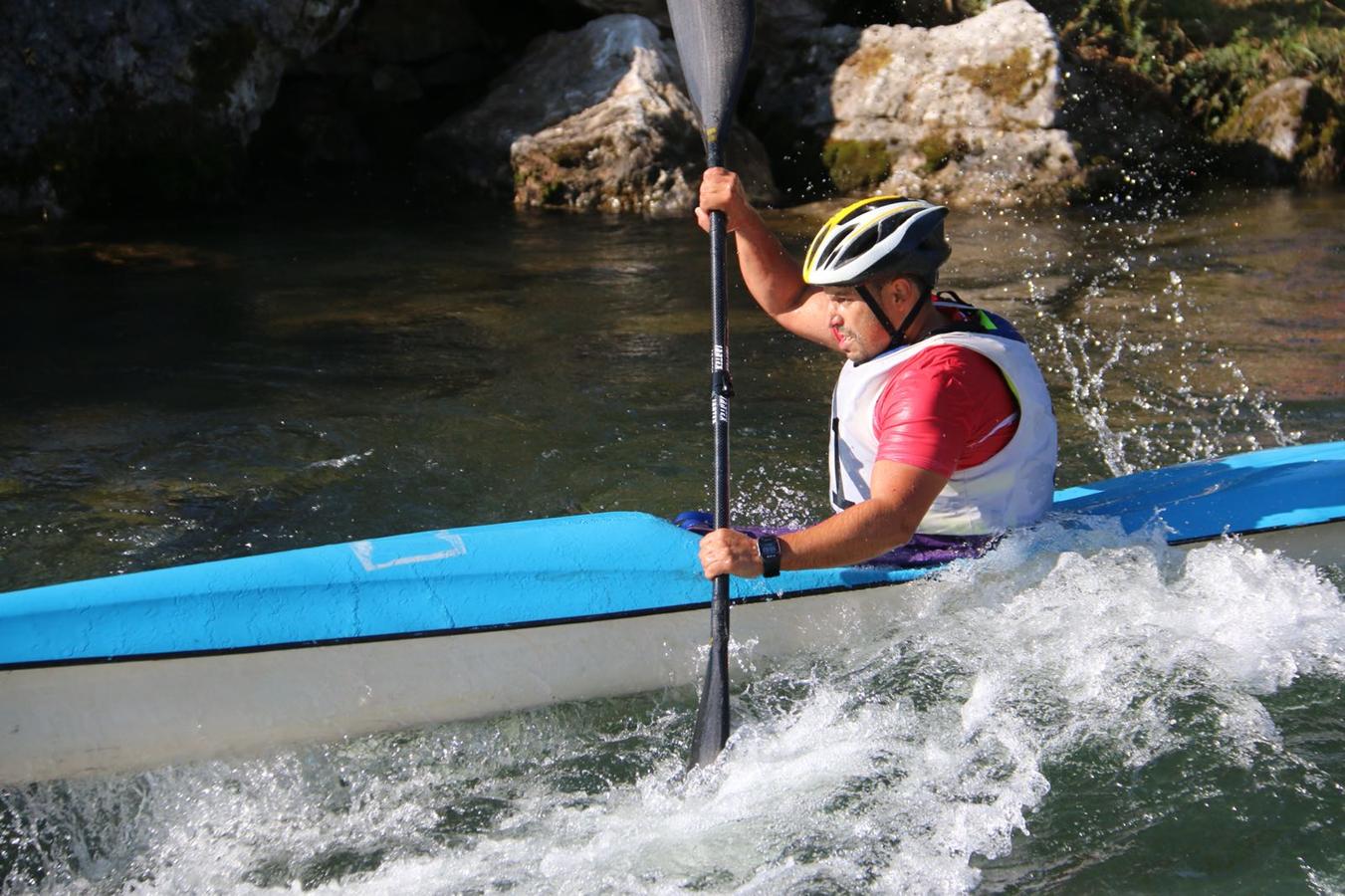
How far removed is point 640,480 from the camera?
5137 mm

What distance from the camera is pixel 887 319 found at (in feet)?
11.0

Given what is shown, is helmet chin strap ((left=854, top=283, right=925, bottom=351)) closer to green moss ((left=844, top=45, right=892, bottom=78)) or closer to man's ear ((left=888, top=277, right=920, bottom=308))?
man's ear ((left=888, top=277, right=920, bottom=308))

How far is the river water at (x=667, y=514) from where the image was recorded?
3.08 m

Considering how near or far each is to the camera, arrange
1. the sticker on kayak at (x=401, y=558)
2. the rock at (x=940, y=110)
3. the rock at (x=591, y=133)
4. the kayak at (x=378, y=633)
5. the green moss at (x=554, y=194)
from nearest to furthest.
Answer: the kayak at (x=378, y=633) → the sticker on kayak at (x=401, y=558) → the rock at (x=591, y=133) → the green moss at (x=554, y=194) → the rock at (x=940, y=110)

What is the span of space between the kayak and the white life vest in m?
0.19

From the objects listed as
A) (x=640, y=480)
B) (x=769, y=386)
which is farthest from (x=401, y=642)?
(x=769, y=386)

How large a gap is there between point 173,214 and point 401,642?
6.70 meters

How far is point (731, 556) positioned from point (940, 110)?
25.1 feet

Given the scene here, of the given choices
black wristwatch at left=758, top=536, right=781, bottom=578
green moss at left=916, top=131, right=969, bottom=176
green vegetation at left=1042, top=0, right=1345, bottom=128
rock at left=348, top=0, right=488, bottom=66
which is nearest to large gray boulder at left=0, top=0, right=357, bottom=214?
rock at left=348, top=0, right=488, bottom=66

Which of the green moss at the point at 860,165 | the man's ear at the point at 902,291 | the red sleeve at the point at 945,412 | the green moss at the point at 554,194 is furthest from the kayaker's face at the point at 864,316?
the green moss at the point at 860,165

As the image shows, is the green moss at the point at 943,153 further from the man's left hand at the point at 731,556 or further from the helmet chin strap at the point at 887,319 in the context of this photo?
the man's left hand at the point at 731,556

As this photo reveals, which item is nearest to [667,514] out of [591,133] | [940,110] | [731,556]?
[731,556]

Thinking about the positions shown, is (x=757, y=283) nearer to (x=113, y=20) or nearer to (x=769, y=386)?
(x=769, y=386)

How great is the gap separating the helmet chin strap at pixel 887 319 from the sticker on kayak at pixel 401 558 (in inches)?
46.4
